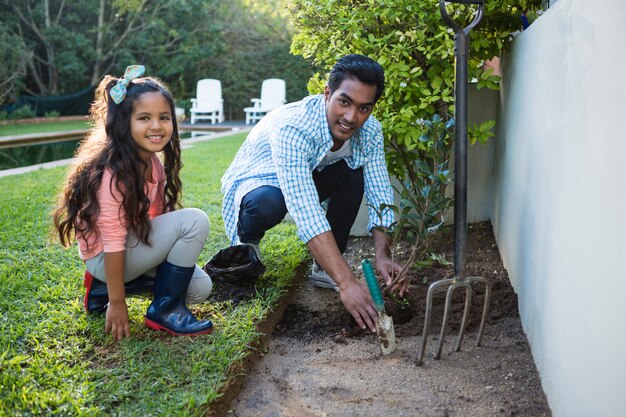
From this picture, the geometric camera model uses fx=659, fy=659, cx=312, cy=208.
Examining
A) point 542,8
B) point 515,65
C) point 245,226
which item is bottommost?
point 245,226

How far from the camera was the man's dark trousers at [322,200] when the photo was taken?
3039mm

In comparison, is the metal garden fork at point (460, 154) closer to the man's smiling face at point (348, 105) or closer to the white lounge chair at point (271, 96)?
the man's smiling face at point (348, 105)

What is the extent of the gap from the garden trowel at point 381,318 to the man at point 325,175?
0.11 feet

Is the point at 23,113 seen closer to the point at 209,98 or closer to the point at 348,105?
the point at 209,98

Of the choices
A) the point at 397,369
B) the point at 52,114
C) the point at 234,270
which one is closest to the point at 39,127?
the point at 52,114

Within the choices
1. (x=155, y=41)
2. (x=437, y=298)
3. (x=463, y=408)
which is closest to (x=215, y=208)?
(x=437, y=298)

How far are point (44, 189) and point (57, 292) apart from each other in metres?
2.88

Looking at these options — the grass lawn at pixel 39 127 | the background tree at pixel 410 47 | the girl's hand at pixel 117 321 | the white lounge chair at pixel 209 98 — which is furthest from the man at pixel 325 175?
the white lounge chair at pixel 209 98

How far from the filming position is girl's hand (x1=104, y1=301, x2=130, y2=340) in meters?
2.45

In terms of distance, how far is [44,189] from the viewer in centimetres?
554

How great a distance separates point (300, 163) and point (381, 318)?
2.38ft

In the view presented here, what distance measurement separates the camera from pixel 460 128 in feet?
7.65

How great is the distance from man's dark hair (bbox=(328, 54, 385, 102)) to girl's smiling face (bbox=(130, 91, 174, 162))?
0.71 m

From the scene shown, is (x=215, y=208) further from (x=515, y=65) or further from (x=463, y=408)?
(x=463, y=408)
